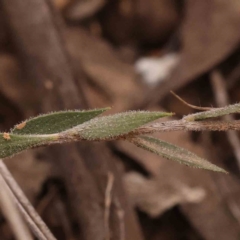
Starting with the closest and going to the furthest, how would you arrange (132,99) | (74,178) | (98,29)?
1. (74,178)
2. (132,99)
3. (98,29)

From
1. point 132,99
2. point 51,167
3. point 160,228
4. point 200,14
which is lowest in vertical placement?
point 160,228

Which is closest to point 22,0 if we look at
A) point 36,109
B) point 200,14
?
point 36,109

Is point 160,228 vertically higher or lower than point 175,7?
lower

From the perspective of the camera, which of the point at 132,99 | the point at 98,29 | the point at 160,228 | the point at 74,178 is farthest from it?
the point at 98,29

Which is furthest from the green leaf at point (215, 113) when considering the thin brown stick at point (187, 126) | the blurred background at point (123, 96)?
the blurred background at point (123, 96)

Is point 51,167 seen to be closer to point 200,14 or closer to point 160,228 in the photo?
point 160,228

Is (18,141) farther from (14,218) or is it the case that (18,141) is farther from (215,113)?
(14,218)

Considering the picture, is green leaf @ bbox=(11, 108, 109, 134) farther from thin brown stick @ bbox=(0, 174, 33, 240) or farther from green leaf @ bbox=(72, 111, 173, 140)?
thin brown stick @ bbox=(0, 174, 33, 240)
